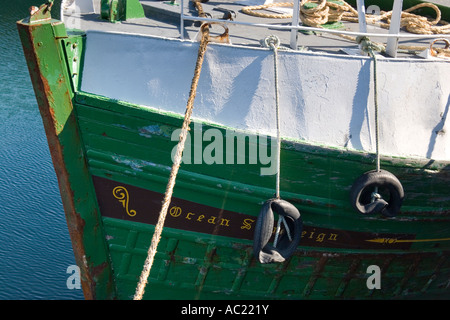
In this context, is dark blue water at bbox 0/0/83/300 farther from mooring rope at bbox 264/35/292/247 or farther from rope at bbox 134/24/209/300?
mooring rope at bbox 264/35/292/247

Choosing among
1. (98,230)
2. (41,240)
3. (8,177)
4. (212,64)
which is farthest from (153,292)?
(8,177)

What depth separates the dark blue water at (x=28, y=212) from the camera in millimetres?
6574

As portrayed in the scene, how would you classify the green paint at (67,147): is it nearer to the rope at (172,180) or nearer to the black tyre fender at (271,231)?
the rope at (172,180)

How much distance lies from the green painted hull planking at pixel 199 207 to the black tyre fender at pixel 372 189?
0.11 metres

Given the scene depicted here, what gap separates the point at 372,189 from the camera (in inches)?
162

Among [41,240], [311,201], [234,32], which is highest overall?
[234,32]

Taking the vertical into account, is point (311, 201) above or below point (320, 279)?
above

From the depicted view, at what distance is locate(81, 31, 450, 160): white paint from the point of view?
13.4 feet

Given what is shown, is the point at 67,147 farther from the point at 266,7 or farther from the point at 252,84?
the point at 266,7

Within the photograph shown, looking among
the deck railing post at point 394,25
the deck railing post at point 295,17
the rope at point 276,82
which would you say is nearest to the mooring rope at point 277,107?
the rope at point 276,82

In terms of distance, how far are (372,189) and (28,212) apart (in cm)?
553

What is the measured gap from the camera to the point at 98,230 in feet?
15.0

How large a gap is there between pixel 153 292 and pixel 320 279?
151 cm
